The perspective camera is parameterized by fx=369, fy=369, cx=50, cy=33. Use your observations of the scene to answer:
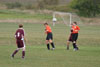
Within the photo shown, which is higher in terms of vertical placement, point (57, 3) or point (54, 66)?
point (54, 66)

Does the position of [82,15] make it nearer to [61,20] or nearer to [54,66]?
[61,20]

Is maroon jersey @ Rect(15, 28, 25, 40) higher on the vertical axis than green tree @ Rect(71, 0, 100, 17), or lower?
higher

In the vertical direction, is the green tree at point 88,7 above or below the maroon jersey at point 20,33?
below

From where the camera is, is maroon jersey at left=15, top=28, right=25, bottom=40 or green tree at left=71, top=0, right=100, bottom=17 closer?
maroon jersey at left=15, top=28, right=25, bottom=40

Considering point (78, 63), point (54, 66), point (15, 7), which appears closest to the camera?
point (54, 66)

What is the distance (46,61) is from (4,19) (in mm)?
64178

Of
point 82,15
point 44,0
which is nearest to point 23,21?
point 82,15

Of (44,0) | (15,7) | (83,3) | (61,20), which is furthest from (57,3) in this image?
(61,20)

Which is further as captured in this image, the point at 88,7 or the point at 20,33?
the point at 88,7

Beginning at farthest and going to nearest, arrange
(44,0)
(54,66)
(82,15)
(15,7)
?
1. (44,0)
2. (15,7)
3. (82,15)
4. (54,66)

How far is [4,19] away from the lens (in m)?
80.4

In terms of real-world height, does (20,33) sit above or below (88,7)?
above

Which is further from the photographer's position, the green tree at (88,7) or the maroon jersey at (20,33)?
the green tree at (88,7)

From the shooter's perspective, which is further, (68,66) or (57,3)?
(57,3)
